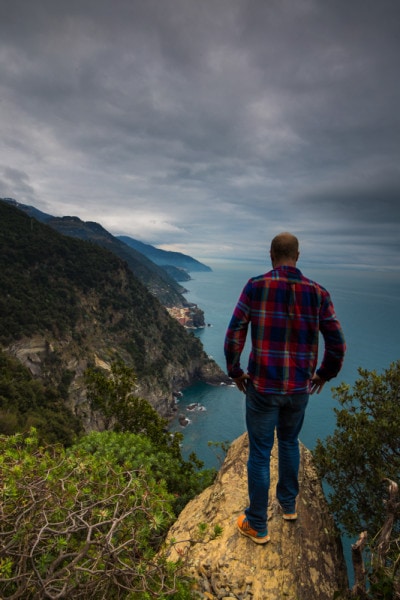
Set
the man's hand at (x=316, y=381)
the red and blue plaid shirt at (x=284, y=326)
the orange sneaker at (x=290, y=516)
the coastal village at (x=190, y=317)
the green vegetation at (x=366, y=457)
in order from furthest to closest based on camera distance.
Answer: the coastal village at (x=190, y=317), the green vegetation at (x=366, y=457), the orange sneaker at (x=290, y=516), the man's hand at (x=316, y=381), the red and blue plaid shirt at (x=284, y=326)

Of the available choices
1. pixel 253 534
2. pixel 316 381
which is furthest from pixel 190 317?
pixel 316 381

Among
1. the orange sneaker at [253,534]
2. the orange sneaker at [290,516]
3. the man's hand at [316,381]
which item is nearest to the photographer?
the man's hand at [316,381]

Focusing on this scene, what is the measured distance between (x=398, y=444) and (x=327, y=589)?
A: 10.4ft

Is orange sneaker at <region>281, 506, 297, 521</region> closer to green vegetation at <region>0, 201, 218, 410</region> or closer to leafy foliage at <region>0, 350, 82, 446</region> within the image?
leafy foliage at <region>0, 350, 82, 446</region>

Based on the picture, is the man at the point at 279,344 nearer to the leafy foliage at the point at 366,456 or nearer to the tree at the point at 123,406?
the leafy foliage at the point at 366,456

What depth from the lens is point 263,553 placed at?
358 centimetres

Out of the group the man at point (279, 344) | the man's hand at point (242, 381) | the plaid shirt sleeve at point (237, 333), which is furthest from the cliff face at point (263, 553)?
the plaid shirt sleeve at point (237, 333)

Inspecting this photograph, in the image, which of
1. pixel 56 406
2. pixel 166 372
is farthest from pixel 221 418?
pixel 56 406

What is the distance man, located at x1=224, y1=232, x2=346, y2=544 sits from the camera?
118 inches

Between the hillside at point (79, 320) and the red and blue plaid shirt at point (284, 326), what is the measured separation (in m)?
51.4

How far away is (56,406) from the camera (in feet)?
107

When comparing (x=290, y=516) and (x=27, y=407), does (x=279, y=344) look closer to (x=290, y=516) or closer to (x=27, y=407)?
(x=290, y=516)

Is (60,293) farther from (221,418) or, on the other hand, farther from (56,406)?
(221,418)

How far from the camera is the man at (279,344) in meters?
3.01
